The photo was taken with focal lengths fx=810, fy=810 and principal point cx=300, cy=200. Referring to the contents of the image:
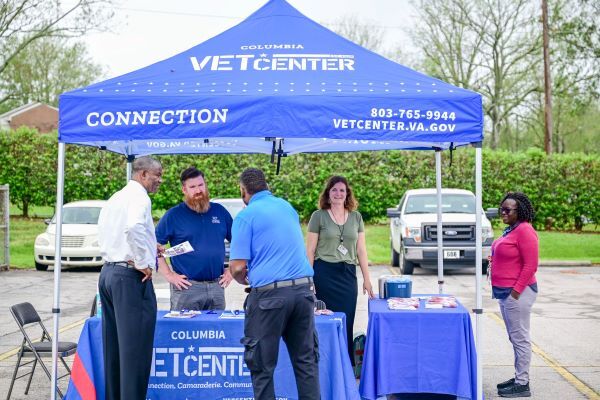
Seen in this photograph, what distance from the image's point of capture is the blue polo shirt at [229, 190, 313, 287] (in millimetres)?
5527

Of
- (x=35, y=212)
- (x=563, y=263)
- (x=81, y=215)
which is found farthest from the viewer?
(x=35, y=212)

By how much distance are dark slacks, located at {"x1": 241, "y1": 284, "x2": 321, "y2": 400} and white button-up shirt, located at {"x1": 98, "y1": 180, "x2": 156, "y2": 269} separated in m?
0.87

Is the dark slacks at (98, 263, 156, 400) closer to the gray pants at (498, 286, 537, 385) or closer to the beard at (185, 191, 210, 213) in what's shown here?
the beard at (185, 191, 210, 213)

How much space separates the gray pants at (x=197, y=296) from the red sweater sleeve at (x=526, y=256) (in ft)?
8.57

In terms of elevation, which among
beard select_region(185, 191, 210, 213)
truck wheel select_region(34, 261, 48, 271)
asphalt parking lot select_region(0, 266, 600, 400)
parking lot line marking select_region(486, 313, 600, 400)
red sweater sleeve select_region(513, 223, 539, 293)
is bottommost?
parking lot line marking select_region(486, 313, 600, 400)

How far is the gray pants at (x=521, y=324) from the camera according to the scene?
7109mm

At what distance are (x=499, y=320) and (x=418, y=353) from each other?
220 inches

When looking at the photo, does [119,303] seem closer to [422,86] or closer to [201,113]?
Result: [201,113]

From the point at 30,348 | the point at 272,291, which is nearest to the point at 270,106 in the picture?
the point at 272,291

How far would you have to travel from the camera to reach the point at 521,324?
7.11 m

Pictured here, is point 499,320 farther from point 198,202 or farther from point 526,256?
point 198,202

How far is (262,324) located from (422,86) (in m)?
2.46

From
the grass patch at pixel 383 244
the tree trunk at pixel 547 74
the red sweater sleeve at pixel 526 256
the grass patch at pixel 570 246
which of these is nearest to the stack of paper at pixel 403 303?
the red sweater sleeve at pixel 526 256

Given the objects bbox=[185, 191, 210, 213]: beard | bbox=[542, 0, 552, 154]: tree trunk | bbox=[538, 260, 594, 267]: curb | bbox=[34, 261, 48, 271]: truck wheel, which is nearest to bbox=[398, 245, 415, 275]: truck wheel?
bbox=[538, 260, 594, 267]: curb
